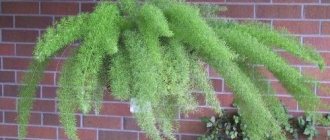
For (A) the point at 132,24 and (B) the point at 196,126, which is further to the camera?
(B) the point at 196,126

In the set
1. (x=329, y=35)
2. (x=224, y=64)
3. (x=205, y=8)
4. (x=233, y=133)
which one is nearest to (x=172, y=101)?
(x=224, y=64)

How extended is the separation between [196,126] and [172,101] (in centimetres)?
92

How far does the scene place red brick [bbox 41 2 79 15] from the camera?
2394mm

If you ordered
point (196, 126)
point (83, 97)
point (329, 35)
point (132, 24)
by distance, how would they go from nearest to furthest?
point (83, 97)
point (132, 24)
point (329, 35)
point (196, 126)

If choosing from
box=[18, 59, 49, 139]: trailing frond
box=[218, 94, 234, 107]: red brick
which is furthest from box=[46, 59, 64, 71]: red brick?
box=[18, 59, 49, 139]: trailing frond

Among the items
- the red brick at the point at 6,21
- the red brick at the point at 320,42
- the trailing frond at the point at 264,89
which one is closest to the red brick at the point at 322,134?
the red brick at the point at 320,42

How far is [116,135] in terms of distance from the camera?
249 cm

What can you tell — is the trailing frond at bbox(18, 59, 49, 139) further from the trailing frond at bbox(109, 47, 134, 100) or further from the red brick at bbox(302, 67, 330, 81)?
the red brick at bbox(302, 67, 330, 81)

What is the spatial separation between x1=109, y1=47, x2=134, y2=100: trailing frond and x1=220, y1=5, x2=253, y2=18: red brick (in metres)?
0.91

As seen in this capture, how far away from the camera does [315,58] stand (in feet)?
5.10

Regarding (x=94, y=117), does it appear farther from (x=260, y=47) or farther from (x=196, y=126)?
(x=260, y=47)

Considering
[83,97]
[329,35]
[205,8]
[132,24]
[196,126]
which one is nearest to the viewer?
[83,97]

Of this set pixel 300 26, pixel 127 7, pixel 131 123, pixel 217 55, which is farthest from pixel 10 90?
pixel 217 55

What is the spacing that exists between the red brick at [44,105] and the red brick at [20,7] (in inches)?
15.5
